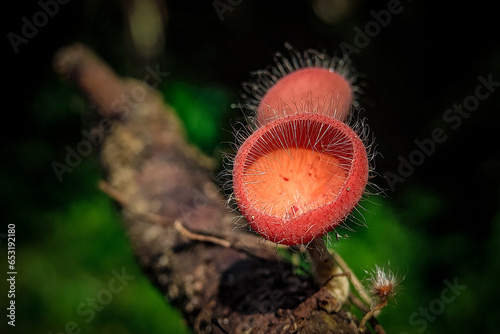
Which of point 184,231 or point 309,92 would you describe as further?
point 184,231

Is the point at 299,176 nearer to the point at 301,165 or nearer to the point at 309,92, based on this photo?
the point at 301,165

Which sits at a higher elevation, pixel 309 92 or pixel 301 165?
pixel 309 92

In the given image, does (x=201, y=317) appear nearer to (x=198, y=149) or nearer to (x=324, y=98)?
(x=324, y=98)

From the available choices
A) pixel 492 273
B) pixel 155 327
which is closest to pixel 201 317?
pixel 155 327

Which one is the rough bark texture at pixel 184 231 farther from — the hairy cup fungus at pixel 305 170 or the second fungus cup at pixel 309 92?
the second fungus cup at pixel 309 92

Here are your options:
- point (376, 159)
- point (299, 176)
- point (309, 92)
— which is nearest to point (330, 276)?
point (299, 176)

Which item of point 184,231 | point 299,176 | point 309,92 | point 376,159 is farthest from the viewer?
point 376,159

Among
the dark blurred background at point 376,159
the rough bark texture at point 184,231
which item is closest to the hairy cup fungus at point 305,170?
the rough bark texture at point 184,231
